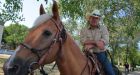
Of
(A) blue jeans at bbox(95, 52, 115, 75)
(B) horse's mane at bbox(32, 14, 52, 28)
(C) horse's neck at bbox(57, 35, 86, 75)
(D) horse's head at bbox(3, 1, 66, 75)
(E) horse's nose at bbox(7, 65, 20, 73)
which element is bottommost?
(A) blue jeans at bbox(95, 52, 115, 75)

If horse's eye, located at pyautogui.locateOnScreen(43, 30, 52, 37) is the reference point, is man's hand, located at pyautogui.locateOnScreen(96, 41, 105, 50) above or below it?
below

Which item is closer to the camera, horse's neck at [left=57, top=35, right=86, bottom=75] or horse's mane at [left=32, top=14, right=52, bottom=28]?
horse's mane at [left=32, top=14, right=52, bottom=28]

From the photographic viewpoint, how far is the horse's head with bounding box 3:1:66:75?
4.13 meters

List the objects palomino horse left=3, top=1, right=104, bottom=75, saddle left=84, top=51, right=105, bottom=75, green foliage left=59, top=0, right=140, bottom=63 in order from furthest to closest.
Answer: green foliage left=59, top=0, right=140, bottom=63 → saddle left=84, top=51, right=105, bottom=75 → palomino horse left=3, top=1, right=104, bottom=75

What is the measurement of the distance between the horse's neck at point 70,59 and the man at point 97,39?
0.55 meters

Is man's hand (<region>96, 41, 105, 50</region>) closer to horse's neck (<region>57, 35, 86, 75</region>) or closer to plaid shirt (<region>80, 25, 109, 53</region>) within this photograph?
plaid shirt (<region>80, 25, 109, 53</region>)

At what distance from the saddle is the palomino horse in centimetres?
31

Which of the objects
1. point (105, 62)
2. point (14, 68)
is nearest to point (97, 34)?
point (105, 62)

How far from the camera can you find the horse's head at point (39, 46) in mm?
4129

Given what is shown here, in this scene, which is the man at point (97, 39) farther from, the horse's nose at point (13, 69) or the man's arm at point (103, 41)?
the horse's nose at point (13, 69)

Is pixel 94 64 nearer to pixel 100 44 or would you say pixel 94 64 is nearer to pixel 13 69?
pixel 100 44

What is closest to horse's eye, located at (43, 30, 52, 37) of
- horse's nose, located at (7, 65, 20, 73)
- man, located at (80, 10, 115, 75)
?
horse's nose, located at (7, 65, 20, 73)

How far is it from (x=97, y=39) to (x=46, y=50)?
153 centimetres

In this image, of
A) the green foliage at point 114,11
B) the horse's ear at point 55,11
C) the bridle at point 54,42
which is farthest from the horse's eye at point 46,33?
the green foliage at point 114,11
